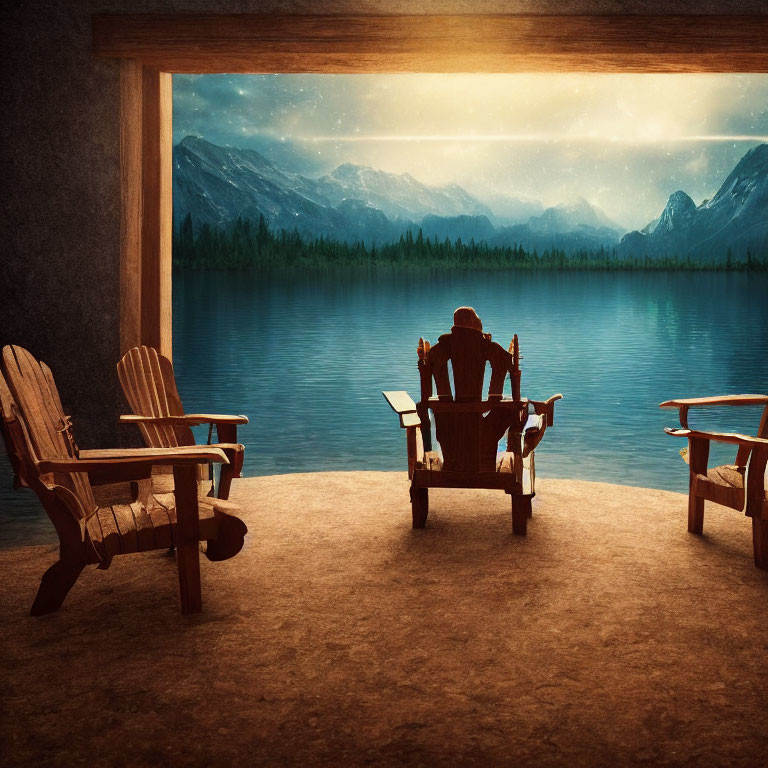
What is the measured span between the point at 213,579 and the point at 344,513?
1152mm

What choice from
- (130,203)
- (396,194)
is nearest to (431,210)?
(396,194)

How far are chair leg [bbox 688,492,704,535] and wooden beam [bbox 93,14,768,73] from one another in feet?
8.47

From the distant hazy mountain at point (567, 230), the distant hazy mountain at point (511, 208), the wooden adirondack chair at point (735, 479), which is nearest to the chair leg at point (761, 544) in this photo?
the wooden adirondack chair at point (735, 479)

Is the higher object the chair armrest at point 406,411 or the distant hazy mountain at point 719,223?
the distant hazy mountain at point 719,223

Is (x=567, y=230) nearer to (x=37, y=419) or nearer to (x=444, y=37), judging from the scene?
(x=444, y=37)

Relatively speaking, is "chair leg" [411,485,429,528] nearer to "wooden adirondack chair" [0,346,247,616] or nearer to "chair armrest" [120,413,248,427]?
"chair armrest" [120,413,248,427]

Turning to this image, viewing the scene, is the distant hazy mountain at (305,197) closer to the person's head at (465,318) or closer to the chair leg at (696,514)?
the person's head at (465,318)

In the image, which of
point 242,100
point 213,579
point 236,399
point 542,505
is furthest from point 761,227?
point 213,579

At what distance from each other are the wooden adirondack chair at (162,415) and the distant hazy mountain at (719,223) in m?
24.4

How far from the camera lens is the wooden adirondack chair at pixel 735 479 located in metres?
3.60

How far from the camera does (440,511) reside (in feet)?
15.0

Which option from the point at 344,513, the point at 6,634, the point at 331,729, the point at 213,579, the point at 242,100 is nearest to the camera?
the point at 331,729

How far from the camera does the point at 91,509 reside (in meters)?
3.24

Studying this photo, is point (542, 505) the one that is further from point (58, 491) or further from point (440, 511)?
point (58, 491)
